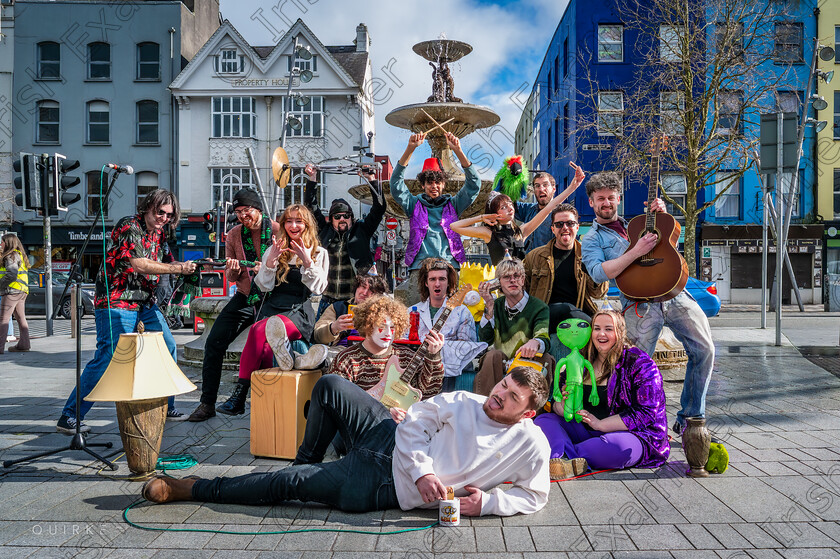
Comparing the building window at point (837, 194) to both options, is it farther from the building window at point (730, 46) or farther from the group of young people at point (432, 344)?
the group of young people at point (432, 344)

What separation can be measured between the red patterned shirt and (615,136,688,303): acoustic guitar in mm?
3679

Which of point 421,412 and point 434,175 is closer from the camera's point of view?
point 421,412

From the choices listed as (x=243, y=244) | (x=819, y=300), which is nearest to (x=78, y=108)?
(x=243, y=244)

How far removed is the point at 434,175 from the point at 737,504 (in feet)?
12.5

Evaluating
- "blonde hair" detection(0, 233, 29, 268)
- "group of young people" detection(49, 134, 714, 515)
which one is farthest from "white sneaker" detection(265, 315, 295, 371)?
"blonde hair" detection(0, 233, 29, 268)

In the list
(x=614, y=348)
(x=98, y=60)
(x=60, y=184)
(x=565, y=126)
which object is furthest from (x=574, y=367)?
(x=98, y=60)

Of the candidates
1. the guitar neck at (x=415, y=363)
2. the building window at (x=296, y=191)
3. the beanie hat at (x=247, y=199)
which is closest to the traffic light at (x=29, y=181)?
the beanie hat at (x=247, y=199)

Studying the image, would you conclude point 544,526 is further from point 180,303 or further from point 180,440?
point 180,303

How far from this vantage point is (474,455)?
356 centimetres

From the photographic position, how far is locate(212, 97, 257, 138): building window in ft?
105

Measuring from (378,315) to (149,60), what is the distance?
1288 inches

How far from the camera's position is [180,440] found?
209 inches

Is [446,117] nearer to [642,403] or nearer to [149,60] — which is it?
[642,403]

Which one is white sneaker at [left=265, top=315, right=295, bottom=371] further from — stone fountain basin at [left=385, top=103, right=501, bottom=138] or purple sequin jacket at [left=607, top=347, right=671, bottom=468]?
stone fountain basin at [left=385, top=103, right=501, bottom=138]
